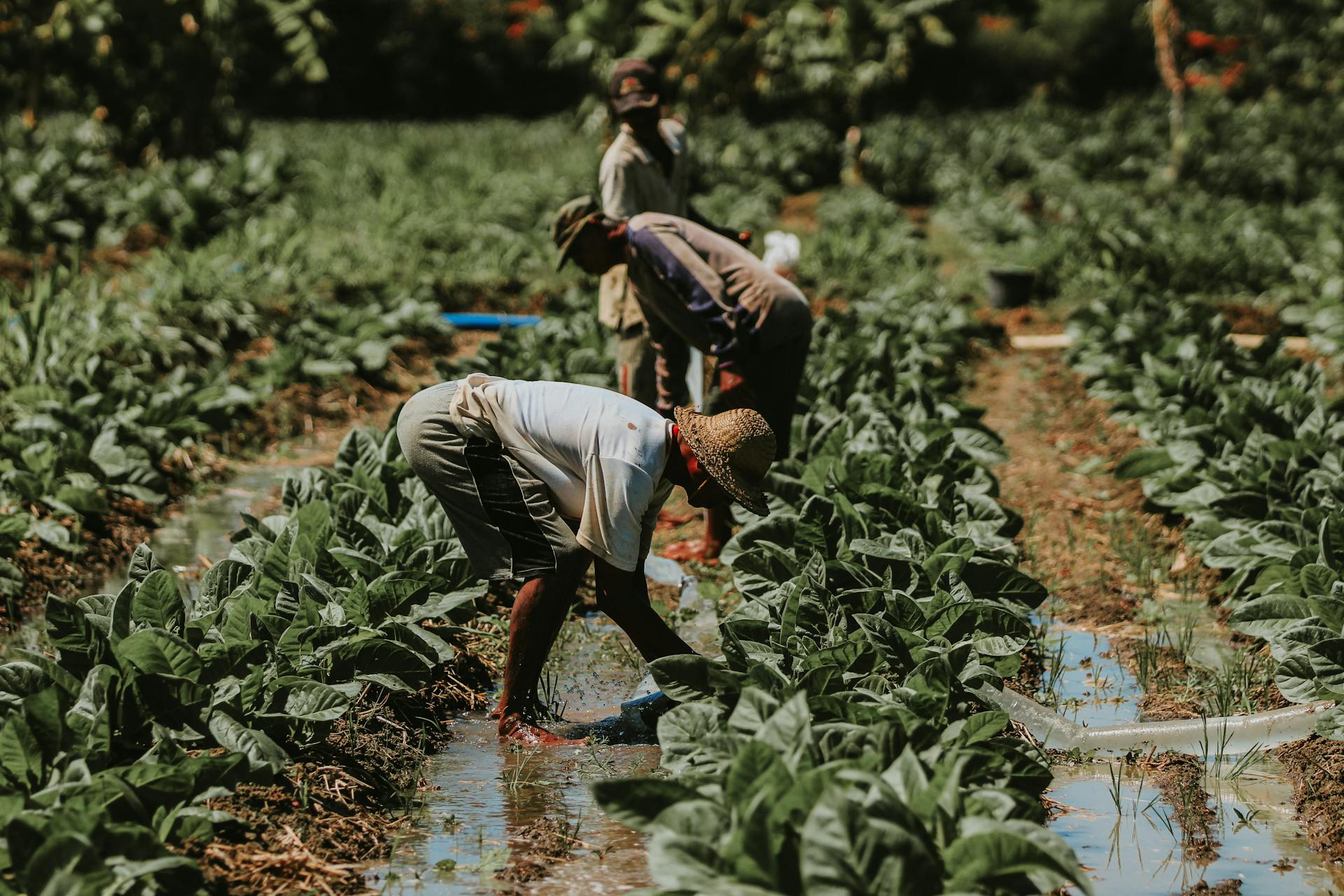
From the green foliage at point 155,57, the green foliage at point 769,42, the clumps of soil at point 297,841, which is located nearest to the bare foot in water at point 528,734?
the clumps of soil at point 297,841

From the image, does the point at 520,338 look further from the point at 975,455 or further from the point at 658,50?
→ the point at 658,50

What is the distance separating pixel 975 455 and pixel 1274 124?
69.3ft

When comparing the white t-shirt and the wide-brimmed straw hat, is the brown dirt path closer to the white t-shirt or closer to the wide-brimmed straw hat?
the wide-brimmed straw hat

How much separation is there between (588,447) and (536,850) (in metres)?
1.11

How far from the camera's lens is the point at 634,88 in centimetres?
619

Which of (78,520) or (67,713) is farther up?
(67,713)

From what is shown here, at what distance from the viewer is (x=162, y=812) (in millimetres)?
3254

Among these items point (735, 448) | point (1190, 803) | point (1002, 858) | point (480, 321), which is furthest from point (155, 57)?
point (1002, 858)

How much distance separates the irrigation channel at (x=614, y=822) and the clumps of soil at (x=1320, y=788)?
0.04 m

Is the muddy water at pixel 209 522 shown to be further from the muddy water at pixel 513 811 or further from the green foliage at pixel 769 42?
the green foliage at pixel 769 42

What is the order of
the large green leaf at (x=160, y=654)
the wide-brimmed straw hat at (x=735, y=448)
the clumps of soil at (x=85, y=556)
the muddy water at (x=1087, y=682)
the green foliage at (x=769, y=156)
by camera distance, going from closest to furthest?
the large green leaf at (x=160, y=654)
the wide-brimmed straw hat at (x=735, y=448)
the muddy water at (x=1087, y=682)
the clumps of soil at (x=85, y=556)
the green foliage at (x=769, y=156)

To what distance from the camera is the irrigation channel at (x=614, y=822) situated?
3502 mm

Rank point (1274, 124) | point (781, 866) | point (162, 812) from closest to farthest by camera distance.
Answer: point (781, 866) → point (162, 812) → point (1274, 124)

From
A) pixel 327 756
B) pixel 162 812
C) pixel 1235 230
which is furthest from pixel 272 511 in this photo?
pixel 1235 230
